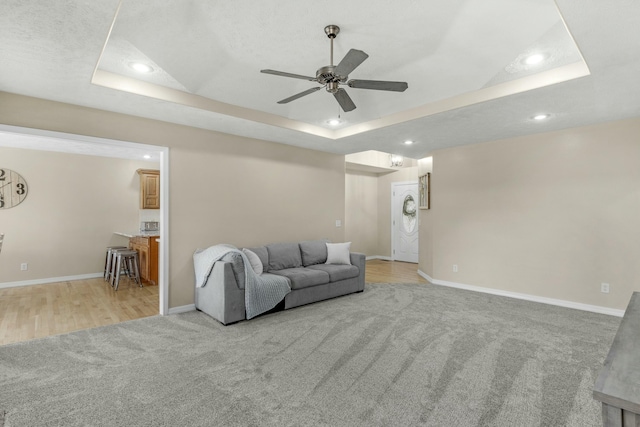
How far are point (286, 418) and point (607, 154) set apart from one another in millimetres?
4832

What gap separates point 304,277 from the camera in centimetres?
420

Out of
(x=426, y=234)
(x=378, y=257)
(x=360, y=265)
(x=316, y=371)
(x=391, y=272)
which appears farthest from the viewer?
(x=378, y=257)

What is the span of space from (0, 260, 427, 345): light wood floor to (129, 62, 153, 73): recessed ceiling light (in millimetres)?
2763

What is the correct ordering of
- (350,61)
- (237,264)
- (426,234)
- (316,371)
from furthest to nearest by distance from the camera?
(426,234) → (237,264) → (316,371) → (350,61)

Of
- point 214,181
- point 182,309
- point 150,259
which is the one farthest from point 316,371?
point 150,259

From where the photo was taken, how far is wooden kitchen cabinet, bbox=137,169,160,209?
6.53 meters

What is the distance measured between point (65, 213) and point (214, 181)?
3.65 meters

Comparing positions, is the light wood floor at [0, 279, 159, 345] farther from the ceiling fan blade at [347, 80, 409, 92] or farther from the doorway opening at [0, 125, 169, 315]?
the ceiling fan blade at [347, 80, 409, 92]

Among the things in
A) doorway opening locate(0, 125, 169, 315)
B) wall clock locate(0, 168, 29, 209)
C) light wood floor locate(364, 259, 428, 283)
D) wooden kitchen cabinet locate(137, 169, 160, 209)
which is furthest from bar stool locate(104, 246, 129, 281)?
light wood floor locate(364, 259, 428, 283)

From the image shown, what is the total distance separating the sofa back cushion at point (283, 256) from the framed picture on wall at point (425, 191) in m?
2.70

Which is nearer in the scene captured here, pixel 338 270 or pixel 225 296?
pixel 225 296

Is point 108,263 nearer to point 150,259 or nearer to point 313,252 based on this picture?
point 150,259

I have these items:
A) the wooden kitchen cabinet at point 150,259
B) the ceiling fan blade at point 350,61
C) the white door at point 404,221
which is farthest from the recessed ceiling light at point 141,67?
the white door at point 404,221

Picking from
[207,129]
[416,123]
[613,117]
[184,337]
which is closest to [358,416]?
[184,337]
